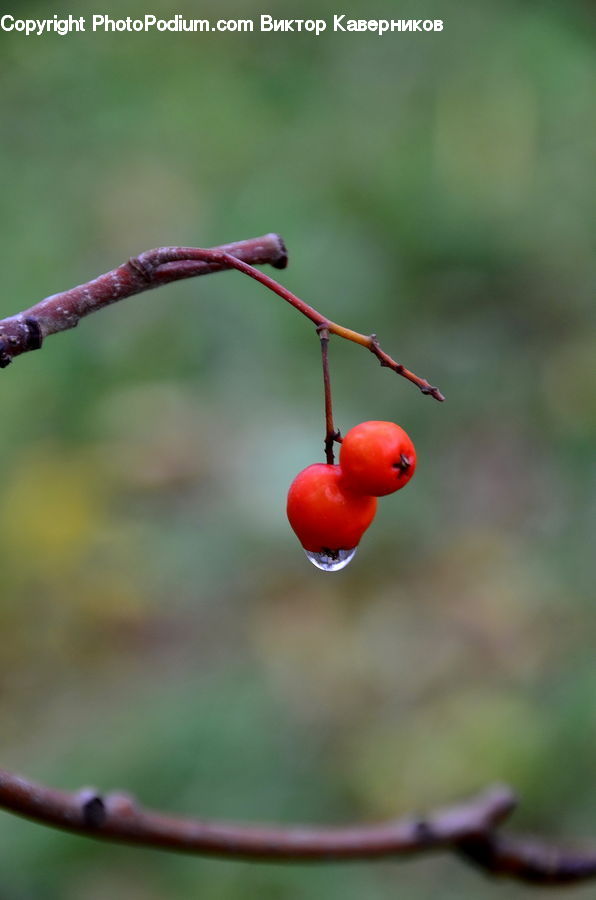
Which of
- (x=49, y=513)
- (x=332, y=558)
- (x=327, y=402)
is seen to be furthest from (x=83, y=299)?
(x=49, y=513)

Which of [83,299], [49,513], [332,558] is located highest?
[83,299]

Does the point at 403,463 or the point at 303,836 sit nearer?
the point at 403,463

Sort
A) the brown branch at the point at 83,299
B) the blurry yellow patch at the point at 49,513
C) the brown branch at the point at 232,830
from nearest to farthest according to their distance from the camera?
the brown branch at the point at 83,299, the brown branch at the point at 232,830, the blurry yellow patch at the point at 49,513

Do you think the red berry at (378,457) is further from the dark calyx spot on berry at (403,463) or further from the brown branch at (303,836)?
the brown branch at (303,836)

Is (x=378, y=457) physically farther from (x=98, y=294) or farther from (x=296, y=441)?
(x=296, y=441)

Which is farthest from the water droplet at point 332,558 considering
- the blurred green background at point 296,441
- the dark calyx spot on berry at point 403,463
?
the blurred green background at point 296,441

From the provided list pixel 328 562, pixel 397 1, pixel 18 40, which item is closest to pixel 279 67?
pixel 397 1

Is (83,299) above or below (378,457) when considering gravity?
above

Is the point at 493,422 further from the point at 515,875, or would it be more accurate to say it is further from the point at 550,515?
the point at 515,875
